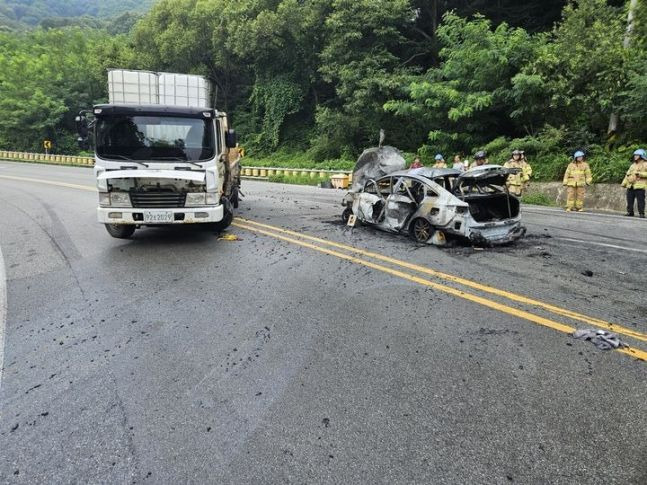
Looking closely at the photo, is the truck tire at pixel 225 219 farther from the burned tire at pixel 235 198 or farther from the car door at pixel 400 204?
the car door at pixel 400 204

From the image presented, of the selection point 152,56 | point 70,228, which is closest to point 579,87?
point 70,228

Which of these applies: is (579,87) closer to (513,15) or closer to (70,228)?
(513,15)

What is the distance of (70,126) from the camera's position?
48.7m

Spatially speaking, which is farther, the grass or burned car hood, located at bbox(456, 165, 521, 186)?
the grass

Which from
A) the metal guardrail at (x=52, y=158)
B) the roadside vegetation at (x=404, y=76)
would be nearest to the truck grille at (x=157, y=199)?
the roadside vegetation at (x=404, y=76)

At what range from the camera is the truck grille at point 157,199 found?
24.0 feet

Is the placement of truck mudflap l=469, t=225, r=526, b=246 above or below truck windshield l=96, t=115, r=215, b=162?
below

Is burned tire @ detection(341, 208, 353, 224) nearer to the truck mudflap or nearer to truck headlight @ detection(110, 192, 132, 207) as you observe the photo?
the truck mudflap

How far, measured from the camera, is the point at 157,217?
290 inches

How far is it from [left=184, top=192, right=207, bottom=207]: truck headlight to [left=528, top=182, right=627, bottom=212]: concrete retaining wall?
436 inches

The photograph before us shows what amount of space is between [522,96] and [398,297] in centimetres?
1372

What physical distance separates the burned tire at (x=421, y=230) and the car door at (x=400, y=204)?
20 centimetres

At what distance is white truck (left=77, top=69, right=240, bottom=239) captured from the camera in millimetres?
7289

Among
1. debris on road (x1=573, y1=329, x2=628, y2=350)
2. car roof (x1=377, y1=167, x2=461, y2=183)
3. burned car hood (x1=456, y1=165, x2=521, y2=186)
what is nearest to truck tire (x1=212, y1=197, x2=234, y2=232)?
car roof (x1=377, y1=167, x2=461, y2=183)
